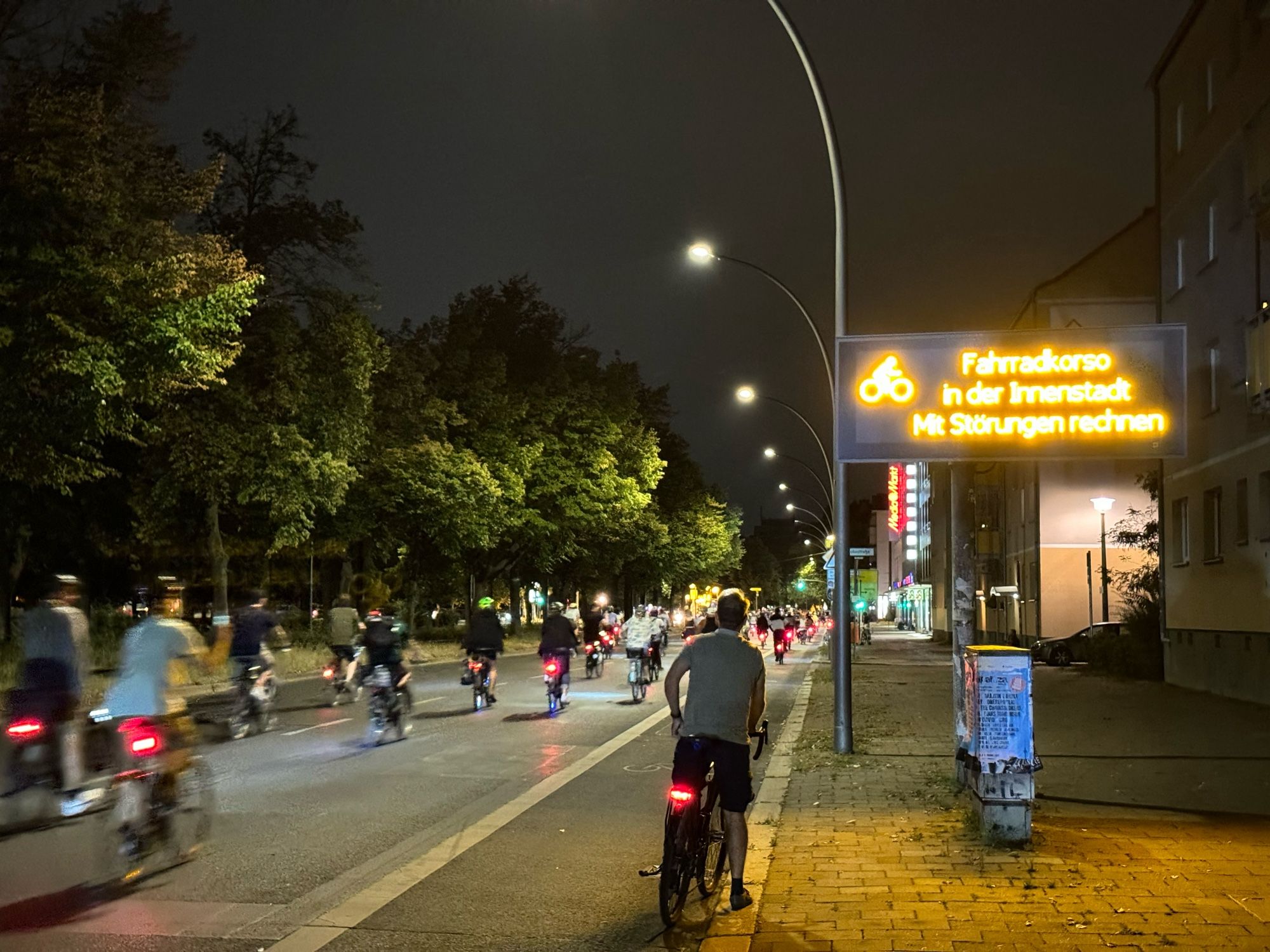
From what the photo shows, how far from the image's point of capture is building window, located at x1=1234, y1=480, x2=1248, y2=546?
2338 cm

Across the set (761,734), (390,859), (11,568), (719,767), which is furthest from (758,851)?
(11,568)

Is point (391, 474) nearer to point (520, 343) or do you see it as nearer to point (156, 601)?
point (520, 343)

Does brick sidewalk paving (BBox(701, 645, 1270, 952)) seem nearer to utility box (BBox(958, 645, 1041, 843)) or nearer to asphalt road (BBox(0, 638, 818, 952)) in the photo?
utility box (BBox(958, 645, 1041, 843))

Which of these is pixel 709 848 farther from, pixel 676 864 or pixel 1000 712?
pixel 1000 712

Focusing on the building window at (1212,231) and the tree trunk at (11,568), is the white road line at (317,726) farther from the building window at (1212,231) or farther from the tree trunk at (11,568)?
the tree trunk at (11,568)

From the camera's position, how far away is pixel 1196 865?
807 centimetres

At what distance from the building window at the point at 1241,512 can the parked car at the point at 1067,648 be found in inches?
560

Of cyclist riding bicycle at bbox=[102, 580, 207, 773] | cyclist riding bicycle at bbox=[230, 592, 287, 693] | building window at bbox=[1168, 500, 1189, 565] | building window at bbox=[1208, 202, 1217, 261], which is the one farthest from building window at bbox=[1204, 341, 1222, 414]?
cyclist riding bicycle at bbox=[102, 580, 207, 773]

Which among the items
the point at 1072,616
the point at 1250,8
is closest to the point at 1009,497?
the point at 1072,616

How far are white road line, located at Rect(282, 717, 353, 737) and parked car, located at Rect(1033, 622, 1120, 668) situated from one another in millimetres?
23819

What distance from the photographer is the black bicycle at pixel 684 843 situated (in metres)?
6.98

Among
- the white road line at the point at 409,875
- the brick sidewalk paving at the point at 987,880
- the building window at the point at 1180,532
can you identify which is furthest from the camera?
the building window at the point at 1180,532

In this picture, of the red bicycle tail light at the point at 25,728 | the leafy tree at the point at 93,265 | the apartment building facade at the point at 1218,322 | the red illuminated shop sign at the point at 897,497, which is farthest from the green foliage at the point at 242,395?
the red illuminated shop sign at the point at 897,497

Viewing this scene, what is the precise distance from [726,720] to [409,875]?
2.58m
